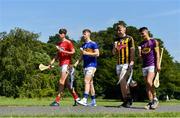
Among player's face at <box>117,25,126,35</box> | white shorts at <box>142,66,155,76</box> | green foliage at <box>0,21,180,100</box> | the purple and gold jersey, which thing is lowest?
white shorts at <box>142,66,155,76</box>

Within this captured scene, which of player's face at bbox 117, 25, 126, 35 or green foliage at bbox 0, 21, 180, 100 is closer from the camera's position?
player's face at bbox 117, 25, 126, 35

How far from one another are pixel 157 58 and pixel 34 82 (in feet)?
233

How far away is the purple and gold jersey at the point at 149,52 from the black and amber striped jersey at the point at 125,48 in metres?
0.38

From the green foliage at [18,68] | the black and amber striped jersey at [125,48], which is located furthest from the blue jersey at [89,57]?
the green foliage at [18,68]

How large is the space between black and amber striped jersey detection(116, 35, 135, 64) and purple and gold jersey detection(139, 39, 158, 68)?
38cm

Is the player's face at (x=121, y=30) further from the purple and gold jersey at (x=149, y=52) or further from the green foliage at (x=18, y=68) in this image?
the green foliage at (x=18, y=68)

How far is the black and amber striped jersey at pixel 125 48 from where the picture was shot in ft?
Result: 49.0

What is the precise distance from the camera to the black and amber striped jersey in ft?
49.0

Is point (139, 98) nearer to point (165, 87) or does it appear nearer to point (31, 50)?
point (165, 87)

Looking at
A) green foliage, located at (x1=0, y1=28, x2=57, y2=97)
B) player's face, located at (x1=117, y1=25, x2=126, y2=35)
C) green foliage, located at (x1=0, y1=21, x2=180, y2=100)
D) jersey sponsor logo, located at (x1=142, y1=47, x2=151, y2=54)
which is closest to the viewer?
jersey sponsor logo, located at (x1=142, y1=47, x2=151, y2=54)

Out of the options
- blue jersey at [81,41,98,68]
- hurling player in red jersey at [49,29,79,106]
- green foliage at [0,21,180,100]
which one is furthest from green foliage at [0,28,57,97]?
blue jersey at [81,41,98,68]

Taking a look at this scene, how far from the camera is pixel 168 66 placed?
92.0m

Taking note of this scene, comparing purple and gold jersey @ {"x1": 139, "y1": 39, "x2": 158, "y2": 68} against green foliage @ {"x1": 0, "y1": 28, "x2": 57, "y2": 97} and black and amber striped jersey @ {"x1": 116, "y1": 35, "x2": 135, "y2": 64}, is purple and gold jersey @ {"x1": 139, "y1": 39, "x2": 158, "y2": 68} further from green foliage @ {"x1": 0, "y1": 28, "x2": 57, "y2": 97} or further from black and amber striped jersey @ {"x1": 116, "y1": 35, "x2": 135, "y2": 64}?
green foliage @ {"x1": 0, "y1": 28, "x2": 57, "y2": 97}

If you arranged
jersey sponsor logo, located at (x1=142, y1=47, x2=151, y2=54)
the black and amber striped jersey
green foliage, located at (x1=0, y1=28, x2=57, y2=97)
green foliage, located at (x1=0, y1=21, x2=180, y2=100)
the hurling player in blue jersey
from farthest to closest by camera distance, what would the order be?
green foliage, located at (x1=0, y1=21, x2=180, y2=100) → green foliage, located at (x1=0, y1=28, x2=57, y2=97) → the hurling player in blue jersey → the black and amber striped jersey → jersey sponsor logo, located at (x1=142, y1=47, x2=151, y2=54)
